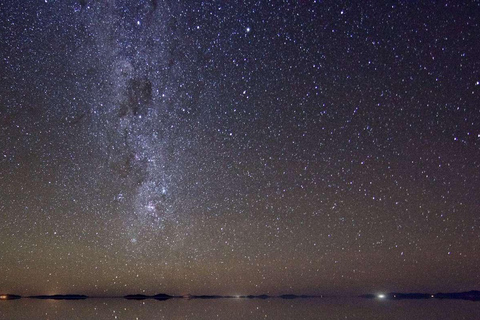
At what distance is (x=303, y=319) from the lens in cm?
1102

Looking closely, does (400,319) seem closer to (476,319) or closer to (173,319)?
(476,319)

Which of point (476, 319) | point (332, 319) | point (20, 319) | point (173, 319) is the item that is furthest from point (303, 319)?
point (20, 319)

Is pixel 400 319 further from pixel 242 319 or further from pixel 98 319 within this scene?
pixel 98 319

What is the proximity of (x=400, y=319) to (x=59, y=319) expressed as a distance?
863cm

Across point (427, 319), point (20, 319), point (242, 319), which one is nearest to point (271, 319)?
point (242, 319)

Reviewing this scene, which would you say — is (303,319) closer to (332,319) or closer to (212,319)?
(332,319)

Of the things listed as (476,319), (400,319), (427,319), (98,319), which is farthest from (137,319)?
(476,319)

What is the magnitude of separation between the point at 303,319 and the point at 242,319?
1.53m

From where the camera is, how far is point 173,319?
1124cm

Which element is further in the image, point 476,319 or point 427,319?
point 427,319

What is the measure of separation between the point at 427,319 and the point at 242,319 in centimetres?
488

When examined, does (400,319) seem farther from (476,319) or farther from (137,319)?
(137,319)

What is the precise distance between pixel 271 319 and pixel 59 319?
5294 millimetres

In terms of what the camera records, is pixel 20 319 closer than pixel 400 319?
Yes
